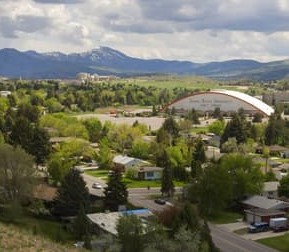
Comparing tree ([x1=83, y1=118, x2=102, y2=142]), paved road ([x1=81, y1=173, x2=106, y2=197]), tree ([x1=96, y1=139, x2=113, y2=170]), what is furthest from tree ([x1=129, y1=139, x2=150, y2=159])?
tree ([x1=83, y1=118, x2=102, y2=142])

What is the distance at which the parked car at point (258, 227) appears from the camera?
1209 inches

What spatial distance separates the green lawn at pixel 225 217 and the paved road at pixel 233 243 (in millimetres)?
2492

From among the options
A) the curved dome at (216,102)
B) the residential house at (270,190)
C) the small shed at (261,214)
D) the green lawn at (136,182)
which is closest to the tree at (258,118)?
the curved dome at (216,102)

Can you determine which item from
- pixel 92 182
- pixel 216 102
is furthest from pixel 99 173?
pixel 216 102

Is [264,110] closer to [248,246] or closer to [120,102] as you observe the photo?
[120,102]

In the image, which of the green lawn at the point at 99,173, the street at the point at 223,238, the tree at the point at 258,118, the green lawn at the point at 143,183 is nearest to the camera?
the street at the point at 223,238

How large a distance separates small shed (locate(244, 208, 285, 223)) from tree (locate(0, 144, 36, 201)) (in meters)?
11.4

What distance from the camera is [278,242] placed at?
28609 mm

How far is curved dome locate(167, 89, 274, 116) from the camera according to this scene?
96.2 metres

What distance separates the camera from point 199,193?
110 ft

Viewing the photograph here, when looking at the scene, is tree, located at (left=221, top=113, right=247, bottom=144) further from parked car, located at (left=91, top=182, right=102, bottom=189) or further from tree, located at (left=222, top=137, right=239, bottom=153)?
parked car, located at (left=91, top=182, right=102, bottom=189)

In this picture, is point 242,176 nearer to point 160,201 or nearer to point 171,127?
point 160,201

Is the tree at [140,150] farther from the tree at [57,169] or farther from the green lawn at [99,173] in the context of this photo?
the tree at [57,169]

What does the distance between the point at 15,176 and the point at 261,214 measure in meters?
12.6
